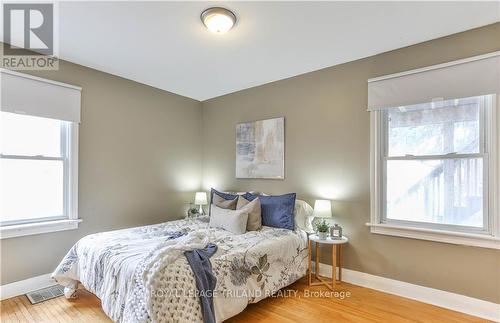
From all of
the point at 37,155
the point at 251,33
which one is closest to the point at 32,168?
the point at 37,155

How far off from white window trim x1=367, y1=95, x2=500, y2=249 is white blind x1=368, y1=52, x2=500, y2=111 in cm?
16

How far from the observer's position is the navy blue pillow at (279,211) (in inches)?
122

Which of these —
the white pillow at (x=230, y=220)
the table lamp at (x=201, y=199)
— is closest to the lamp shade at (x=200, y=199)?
the table lamp at (x=201, y=199)

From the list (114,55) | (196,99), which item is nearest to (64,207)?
(114,55)

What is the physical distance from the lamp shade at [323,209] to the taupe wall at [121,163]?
7.69 feet

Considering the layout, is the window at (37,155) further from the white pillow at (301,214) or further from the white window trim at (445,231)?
the white window trim at (445,231)

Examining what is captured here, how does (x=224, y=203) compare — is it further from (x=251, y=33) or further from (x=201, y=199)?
(x=251, y=33)

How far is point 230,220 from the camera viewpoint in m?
3.00

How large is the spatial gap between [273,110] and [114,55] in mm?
2125

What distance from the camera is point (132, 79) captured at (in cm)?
366

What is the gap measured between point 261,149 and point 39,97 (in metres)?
2.74

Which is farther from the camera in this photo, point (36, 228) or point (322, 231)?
point (322, 231)

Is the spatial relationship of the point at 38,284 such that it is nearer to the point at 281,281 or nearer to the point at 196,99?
the point at 281,281

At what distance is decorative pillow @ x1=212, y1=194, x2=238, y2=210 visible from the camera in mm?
3373
